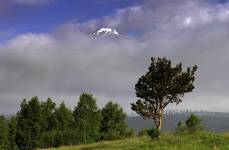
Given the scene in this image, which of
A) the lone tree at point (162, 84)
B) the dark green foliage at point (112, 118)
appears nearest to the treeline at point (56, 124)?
the dark green foliage at point (112, 118)

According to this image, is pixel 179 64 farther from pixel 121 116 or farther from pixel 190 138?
pixel 121 116

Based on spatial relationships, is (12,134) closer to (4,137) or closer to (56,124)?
(4,137)

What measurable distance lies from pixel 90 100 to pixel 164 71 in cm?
5614

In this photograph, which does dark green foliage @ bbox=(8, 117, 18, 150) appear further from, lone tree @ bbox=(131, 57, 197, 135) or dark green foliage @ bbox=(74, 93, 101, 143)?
lone tree @ bbox=(131, 57, 197, 135)

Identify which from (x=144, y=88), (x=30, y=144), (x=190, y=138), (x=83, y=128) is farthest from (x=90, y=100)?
(x=190, y=138)

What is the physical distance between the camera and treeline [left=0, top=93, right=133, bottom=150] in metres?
108

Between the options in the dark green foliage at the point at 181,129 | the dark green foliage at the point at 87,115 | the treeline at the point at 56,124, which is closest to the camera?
the dark green foliage at the point at 181,129

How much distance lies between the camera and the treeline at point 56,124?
108 m

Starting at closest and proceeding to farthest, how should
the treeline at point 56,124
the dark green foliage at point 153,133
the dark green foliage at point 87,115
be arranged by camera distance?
the dark green foliage at point 153,133, the treeline at point 56,124, the dark green foliage at point 87,115

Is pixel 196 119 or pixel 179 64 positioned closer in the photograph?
pixel 179 64

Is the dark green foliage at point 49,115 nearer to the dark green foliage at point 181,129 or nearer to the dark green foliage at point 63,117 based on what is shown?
the dark green foliage at point 63,117

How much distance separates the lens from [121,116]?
123062 millimetres

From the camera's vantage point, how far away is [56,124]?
118250mm

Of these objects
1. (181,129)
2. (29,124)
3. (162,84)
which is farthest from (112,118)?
(162,84)
